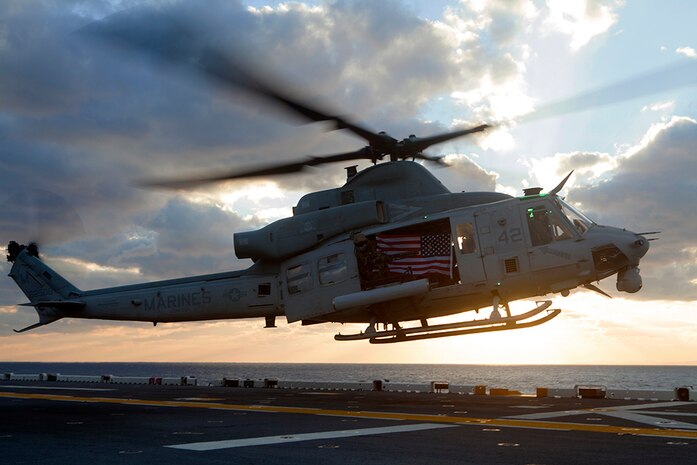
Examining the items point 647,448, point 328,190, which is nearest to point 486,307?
point 328,190

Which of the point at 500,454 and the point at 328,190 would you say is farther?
the point at 328,190

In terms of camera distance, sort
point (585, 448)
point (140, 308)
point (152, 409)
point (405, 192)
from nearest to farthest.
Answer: point (585, 448) < point (152, 409) < point (405, 192) < point (140, 308)

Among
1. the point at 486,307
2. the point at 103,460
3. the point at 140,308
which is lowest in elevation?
the point at 103,460

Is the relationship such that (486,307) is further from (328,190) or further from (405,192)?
(328,190)

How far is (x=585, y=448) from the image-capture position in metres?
10.3

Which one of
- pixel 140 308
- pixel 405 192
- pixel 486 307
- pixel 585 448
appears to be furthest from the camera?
pixel 140 308

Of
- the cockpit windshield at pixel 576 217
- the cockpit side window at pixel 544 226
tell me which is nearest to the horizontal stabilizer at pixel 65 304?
the cockpit side window at pixel 544 226

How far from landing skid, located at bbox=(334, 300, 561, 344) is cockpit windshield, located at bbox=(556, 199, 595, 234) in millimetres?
2400

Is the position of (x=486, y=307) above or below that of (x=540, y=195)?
below

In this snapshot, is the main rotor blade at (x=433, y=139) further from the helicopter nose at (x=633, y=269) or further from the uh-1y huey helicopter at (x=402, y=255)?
the helicopter nose at (x=633, y=269)

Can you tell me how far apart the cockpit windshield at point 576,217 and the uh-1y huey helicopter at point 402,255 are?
0.14 ft

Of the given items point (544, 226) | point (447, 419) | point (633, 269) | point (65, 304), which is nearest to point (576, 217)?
point (544, 226)

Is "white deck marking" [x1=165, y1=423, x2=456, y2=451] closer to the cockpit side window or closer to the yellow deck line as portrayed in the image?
the yellow deck line

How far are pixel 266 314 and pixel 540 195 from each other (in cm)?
1008
